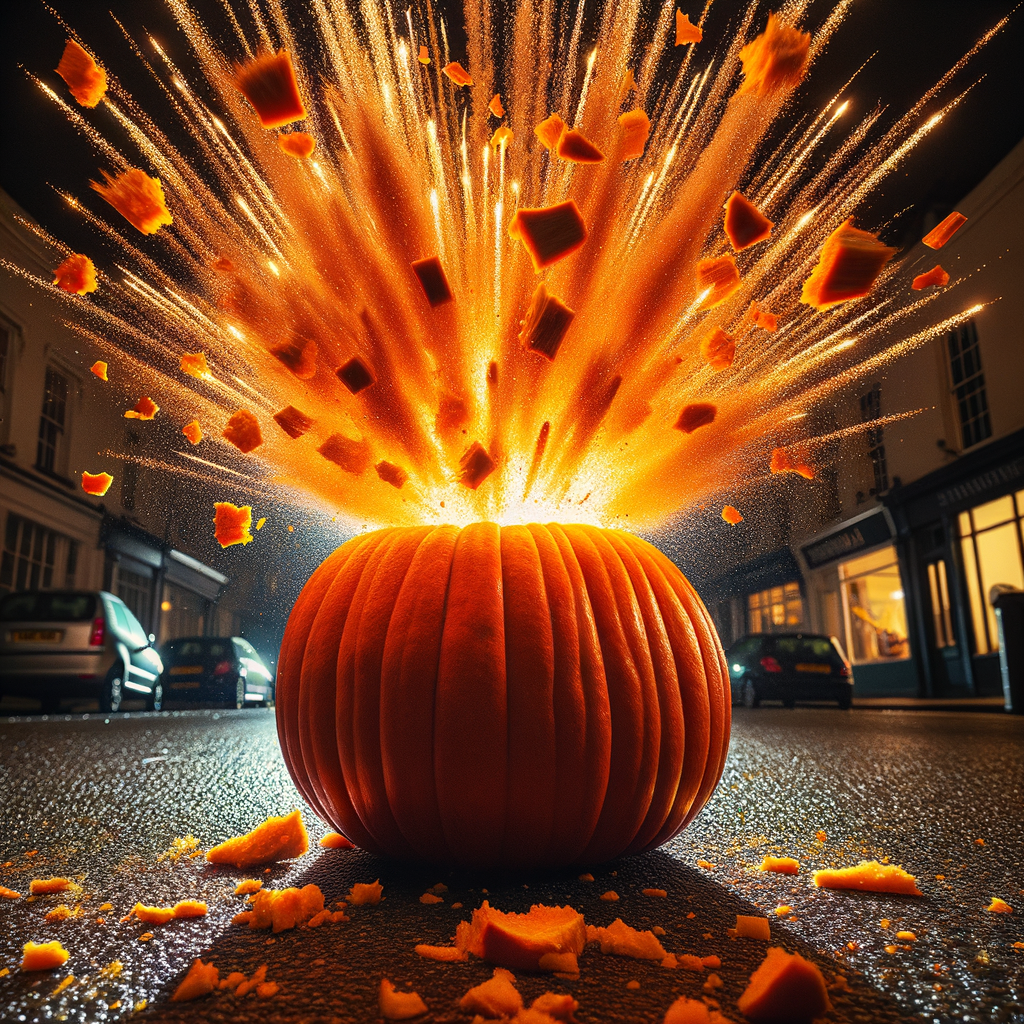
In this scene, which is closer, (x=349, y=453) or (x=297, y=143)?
(x=349, y=453)

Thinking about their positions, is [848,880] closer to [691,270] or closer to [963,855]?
[963,855]

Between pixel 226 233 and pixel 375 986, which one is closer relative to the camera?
pixel 375 986

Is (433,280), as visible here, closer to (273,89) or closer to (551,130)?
(273,89)

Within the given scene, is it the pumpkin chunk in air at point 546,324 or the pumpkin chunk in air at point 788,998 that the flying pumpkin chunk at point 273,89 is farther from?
the pumpkin chunk in air at point 788,998

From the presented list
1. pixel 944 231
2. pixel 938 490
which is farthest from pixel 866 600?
pixel 944 231

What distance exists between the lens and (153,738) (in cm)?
535

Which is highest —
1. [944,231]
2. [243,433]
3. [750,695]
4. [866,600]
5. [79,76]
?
A: [79,76]

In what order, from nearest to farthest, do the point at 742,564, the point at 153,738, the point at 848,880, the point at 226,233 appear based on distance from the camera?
the point at 848,880 < the point at 226,233 < the point at 153,738 < the point at 742,564

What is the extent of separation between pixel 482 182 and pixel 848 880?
7.25ft

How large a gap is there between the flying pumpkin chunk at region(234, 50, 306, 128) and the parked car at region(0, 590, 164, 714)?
9029mm

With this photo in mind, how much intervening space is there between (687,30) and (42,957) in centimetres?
285

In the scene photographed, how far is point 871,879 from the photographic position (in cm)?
167

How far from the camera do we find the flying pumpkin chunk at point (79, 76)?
220 centimetres

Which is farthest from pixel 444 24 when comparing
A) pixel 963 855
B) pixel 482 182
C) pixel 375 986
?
pixel 963 855
